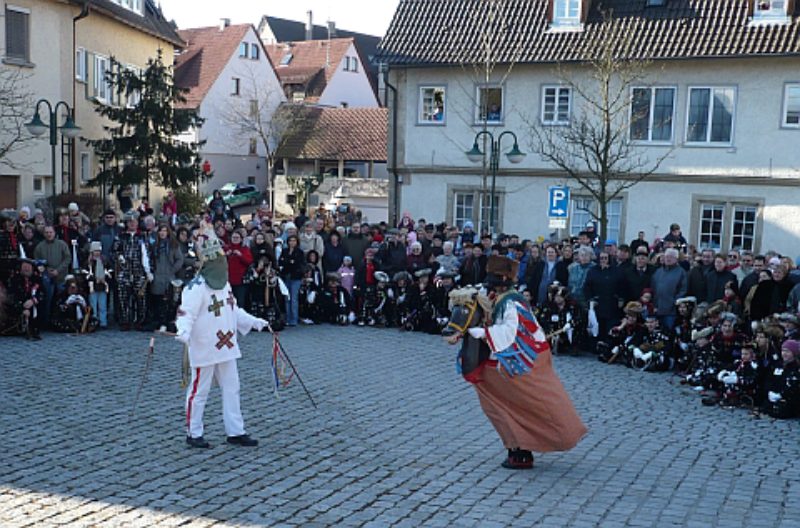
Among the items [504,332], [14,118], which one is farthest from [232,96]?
[504,332]

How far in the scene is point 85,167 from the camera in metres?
30.2

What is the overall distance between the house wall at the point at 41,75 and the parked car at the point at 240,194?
21.7m

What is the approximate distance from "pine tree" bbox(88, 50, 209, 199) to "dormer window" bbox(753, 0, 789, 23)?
1647 centimetres

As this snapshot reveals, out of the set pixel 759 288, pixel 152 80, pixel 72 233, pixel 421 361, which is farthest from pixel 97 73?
pixel 759 288

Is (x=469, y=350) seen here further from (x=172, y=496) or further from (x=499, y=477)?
(x=172, y=496)

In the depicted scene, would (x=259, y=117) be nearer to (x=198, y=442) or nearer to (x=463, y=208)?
(x=463, y=208)

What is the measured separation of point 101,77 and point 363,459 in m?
25.0

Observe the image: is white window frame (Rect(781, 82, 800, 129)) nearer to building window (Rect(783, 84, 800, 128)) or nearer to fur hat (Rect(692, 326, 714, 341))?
building window (Rect(783, 84, 800, 128))

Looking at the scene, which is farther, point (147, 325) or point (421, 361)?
point (147, 325)

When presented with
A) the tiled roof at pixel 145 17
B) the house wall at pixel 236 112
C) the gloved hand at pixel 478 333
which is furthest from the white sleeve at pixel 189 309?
the house wall at pixel 236 112

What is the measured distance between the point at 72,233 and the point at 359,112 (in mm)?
37280

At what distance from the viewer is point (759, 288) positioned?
13.4 m

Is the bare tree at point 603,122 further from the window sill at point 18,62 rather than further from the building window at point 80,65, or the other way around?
the window sill at point 18,62

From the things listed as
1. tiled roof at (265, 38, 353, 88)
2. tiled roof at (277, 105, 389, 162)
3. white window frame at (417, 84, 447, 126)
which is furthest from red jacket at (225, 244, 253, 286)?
tiled roof at (265, 38, 353, 88)
